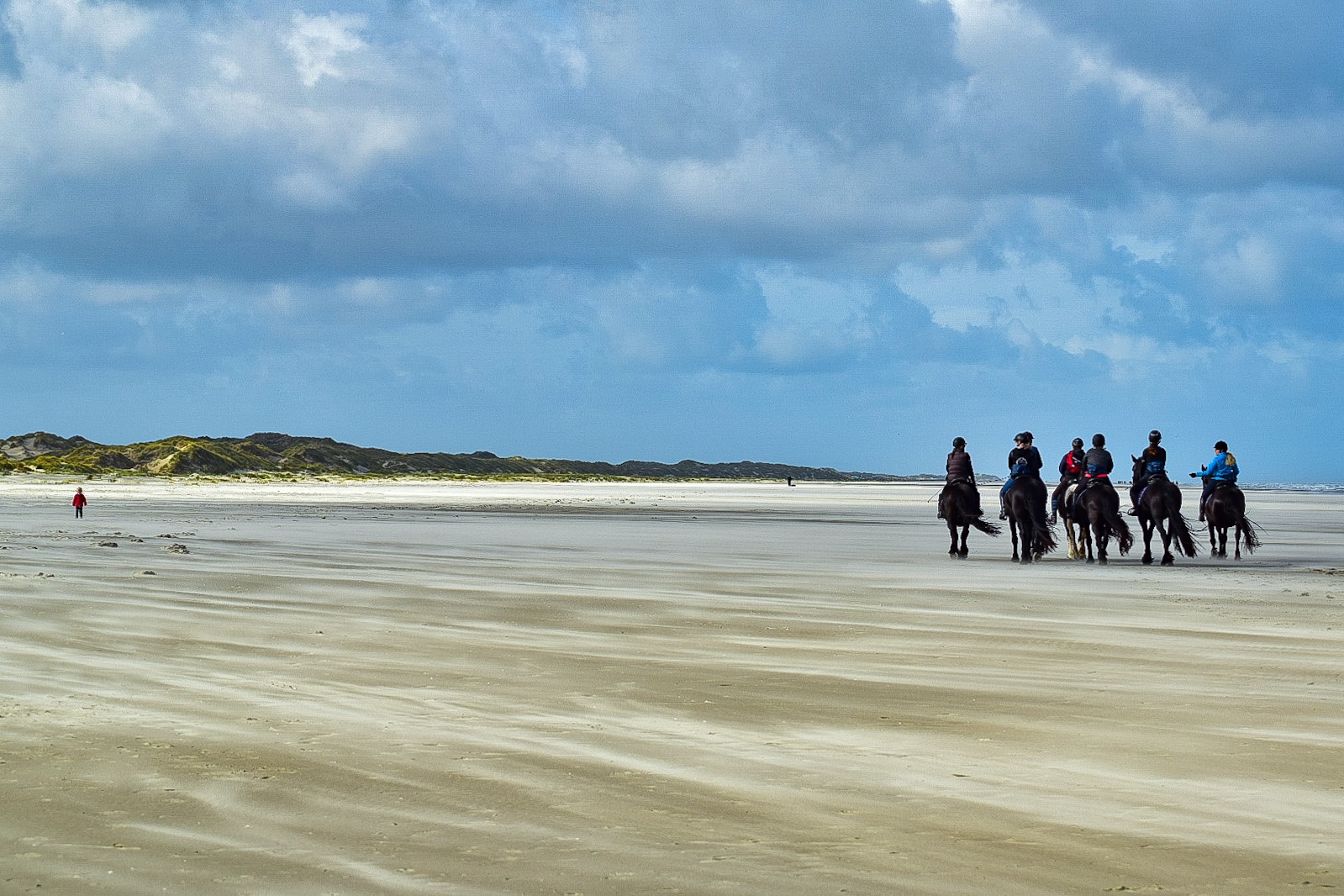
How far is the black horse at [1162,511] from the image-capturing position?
2103 centimetres

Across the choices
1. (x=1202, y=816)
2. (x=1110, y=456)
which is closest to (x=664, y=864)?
(x=1202, y=816)

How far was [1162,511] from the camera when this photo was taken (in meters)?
21.2

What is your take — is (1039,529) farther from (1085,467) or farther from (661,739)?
(661,739)

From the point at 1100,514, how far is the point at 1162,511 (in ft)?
3.74

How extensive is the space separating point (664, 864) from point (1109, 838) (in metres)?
1.63

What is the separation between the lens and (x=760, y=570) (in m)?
18.0

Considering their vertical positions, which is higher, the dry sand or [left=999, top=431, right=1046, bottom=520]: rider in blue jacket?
[left=999, top=431, right=1046, bottom=520]: rider in blue jacket

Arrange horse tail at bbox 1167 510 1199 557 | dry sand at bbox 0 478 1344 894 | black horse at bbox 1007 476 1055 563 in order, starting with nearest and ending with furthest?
dry sand at bbox 0 478 1344 894 < horse tail at bbox 1167 510 1199 557 < black horse at bbox 1007 476 1055 563

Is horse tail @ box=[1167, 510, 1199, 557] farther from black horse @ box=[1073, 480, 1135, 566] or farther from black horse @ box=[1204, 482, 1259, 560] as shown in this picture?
black horse @ box=[1073, 480, 1135, 566]

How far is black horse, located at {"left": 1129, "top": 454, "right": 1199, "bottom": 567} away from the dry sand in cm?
598

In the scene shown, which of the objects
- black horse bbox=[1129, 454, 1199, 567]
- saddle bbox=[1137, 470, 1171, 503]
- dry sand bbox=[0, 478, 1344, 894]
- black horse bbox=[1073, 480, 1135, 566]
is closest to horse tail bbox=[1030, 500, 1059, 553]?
black horse bbox=[1073, 480, 1135, 566]

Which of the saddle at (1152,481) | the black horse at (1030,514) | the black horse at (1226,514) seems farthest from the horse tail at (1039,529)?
the black horse at (1226,514)

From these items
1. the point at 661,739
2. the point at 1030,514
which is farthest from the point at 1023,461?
the point at 661,739

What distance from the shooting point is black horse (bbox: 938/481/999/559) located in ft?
71.8
